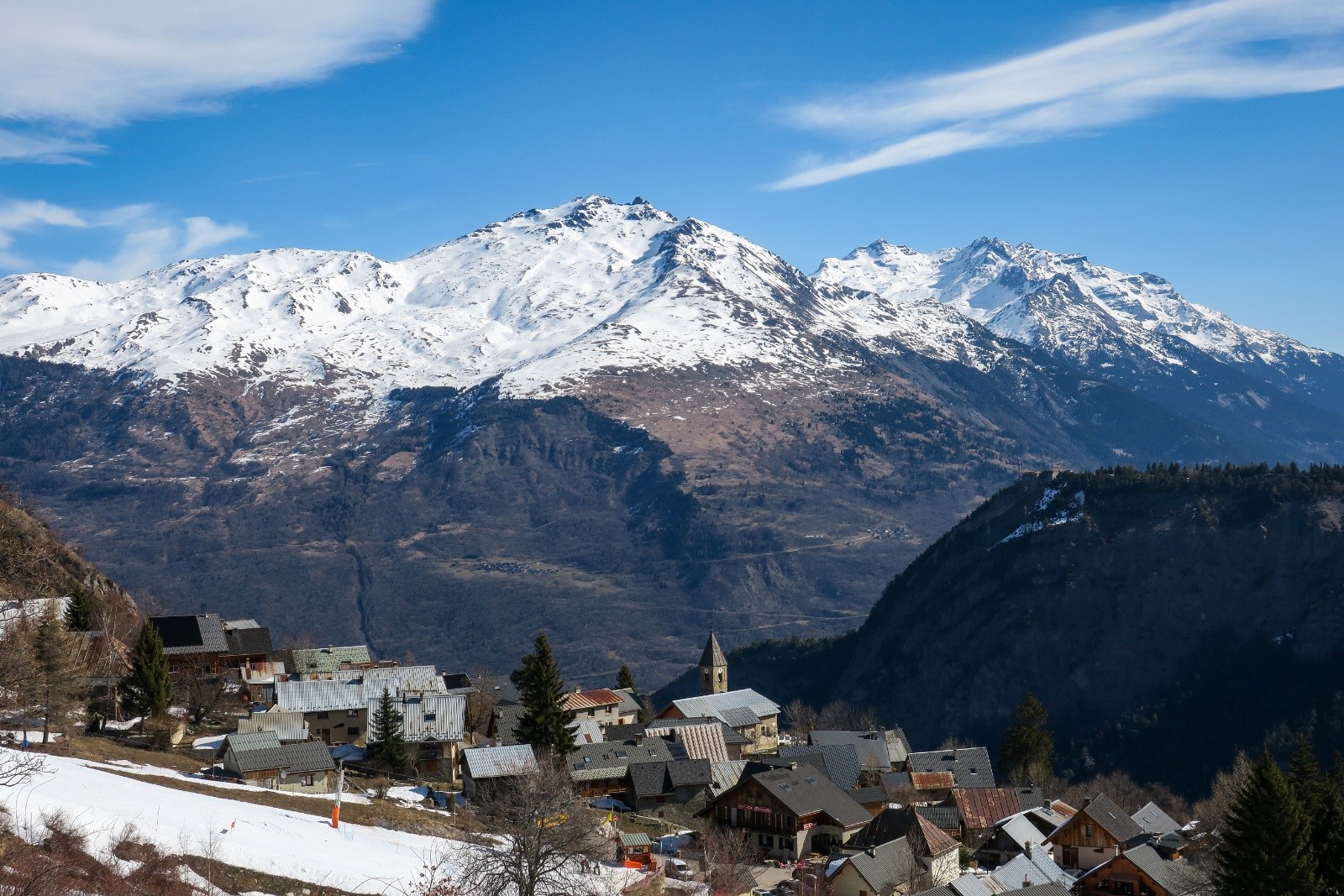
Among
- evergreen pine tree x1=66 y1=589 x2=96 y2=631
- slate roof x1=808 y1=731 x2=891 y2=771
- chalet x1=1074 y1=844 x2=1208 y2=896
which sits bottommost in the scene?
chalet x1=1074 y1=844 x2=1208 y2=896

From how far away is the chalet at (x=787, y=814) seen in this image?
256 ft

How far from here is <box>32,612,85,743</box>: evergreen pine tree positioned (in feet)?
211

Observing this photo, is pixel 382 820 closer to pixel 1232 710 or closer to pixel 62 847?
pixel 62 847

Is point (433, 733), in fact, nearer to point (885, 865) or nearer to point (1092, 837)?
point (885, 865)

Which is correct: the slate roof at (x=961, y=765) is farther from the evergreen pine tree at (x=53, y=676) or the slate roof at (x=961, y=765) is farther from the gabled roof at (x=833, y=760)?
the evergreen pine tree at (x=53, y=676)

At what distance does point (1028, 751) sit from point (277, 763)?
7043 centimetres

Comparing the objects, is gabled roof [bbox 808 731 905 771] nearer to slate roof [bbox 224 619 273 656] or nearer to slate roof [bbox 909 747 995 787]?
slate roof [bbox 909 747 995 787]

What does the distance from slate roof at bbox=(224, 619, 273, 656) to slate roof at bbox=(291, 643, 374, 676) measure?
11.4 feet

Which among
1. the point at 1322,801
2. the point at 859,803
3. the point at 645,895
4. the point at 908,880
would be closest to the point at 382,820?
the point at 645,895

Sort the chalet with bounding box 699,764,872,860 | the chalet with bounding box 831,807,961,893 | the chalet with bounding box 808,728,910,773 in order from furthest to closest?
the chalet with bounding box 808,728,910,773 → the chalet with bounding box 699,764,872,860 → the chalet with bounding box 831,807,961,893

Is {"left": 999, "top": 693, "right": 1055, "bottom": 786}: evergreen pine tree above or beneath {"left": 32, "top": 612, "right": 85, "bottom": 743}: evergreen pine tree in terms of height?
beneath

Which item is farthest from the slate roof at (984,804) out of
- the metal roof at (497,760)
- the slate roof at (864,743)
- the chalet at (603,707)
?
the chalet at (603,707)

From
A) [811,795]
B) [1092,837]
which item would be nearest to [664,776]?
[811,795]

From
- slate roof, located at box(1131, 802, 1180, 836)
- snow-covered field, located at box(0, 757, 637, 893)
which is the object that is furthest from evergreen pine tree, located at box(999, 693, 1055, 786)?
snow-covered field, located at box(0, 757, 637, 893)
